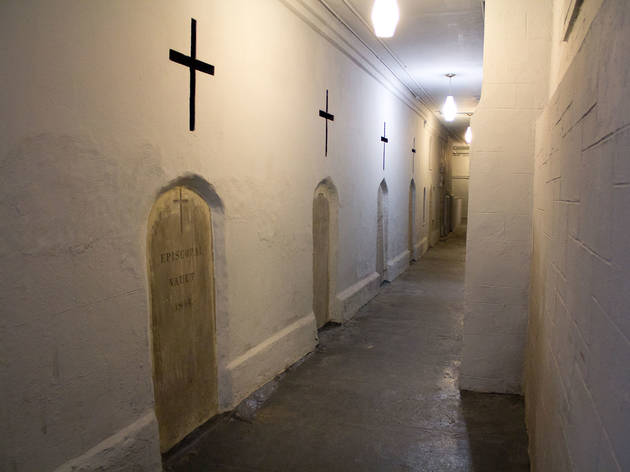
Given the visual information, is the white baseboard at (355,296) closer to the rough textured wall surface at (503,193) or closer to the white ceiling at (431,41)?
the rough textured wall surface at (503,193)

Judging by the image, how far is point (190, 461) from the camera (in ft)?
12.8

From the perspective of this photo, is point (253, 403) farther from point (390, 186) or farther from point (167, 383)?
point (390, 186)

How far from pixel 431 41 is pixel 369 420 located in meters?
5.79

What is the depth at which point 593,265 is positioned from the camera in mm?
1671

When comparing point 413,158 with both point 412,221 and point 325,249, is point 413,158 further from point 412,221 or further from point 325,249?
point 325,249

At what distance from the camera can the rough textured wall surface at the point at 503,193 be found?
16.4 ft

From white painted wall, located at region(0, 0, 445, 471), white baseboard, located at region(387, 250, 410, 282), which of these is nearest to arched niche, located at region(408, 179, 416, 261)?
white baseboard, located at region(387, 250, 410, 282)

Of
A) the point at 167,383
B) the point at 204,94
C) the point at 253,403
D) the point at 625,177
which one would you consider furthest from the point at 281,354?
the point at 625,177

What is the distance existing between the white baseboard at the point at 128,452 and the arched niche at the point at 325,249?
3600 mm

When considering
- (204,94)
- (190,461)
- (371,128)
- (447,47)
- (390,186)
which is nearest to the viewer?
(190,461)

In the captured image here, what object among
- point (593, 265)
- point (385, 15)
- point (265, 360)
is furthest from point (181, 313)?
point (593, 265)

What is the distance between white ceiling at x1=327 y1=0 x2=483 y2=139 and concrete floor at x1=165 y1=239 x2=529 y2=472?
4263mm

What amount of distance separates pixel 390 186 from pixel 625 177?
9604 millimetres

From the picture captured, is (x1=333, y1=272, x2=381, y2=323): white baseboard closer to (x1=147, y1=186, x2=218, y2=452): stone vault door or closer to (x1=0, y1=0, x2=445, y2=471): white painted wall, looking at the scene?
(x1=0, y1=0, x2=445, y2=471): white painted wall
